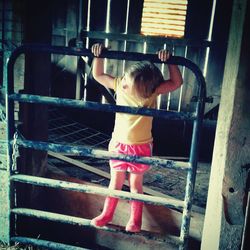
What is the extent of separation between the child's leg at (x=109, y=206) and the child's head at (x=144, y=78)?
2.22 ft

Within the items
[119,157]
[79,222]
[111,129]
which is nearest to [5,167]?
[79,222]

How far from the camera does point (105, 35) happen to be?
226 inches

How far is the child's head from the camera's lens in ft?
7.64

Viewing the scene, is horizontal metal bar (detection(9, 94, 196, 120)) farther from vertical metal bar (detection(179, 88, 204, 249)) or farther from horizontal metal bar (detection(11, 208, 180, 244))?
horizontal metal bar (detection(11, 208, 180, 244))

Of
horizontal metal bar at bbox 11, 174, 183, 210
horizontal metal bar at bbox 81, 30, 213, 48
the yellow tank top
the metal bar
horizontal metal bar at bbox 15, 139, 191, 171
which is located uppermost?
horizontal metal bar at bbox 81, 30, 213, 48

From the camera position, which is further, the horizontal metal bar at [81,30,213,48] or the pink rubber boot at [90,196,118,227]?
the horizontal metal bar at [81,30,213,48]

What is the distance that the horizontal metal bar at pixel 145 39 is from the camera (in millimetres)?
5428

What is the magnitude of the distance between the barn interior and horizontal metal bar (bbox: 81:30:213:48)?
18 millimetres

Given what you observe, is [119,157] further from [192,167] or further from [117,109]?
[192,167]

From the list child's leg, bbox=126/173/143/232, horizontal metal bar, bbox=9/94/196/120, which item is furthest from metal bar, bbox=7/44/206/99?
child's leg, bbox=126/173/143/232

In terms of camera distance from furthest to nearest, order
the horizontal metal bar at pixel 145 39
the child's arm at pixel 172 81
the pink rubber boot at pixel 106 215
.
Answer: the horizontal metal bar at pixel 145 39, the pink rubber boot at pixel 106 215, the child's arm at pixel 172 81

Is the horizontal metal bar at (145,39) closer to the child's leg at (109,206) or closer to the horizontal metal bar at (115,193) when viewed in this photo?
the child's leg at (109,206)

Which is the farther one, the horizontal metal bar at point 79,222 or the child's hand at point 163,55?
the horizontal metal bar at point 79,222

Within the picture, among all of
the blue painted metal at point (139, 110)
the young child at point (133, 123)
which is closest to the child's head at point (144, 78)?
the young child at point (133, 123)
